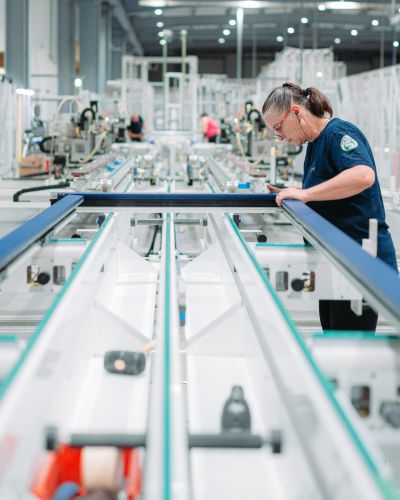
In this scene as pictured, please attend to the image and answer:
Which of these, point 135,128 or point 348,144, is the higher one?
point 135,128

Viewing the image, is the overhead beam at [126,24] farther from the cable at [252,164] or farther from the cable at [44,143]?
the cable at [252,164]

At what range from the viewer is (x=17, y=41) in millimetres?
12773

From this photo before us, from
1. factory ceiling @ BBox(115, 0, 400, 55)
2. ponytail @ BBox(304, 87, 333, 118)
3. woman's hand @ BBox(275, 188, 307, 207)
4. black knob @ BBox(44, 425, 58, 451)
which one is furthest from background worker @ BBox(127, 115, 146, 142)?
black knob @ BBox(44, 425, 58, 451)

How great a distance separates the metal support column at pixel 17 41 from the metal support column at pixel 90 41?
5.62m

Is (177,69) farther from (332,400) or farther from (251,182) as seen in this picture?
(332,400)

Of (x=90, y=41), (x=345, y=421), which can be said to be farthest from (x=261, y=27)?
(x=345, y=421)

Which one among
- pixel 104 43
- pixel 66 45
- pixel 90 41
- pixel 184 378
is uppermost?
pixel 104 43

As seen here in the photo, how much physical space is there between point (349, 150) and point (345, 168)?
0.20ft

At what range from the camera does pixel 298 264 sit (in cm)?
240

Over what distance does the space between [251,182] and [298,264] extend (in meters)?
3.83

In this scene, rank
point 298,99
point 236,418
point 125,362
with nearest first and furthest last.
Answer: point 236,418
point 125,362
point 298,99

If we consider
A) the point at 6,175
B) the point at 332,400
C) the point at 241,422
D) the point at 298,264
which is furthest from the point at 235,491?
the point at 6,175

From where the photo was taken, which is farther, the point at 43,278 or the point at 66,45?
the point at 66,45

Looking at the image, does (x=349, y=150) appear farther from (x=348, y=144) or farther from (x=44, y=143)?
(x=44, y=143)
